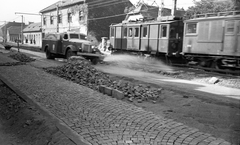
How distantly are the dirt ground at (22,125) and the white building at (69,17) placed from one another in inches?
1273

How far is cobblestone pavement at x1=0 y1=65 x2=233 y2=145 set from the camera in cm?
391

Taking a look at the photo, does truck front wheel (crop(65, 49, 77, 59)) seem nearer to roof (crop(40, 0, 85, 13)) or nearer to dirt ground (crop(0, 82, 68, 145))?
dirt ground (crop(0, 82, 68, 145))

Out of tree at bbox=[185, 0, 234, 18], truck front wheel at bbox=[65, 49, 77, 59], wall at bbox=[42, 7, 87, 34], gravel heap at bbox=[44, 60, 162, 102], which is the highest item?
tree at bbox=[185, 0, 234, 18]

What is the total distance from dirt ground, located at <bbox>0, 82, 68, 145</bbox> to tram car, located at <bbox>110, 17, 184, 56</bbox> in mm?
12559

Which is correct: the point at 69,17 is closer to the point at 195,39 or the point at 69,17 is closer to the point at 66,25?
the point at 66,25

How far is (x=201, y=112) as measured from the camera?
5.92 metres

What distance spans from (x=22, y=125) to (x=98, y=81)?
4.21 m

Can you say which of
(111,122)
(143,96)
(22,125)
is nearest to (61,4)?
(143,96)

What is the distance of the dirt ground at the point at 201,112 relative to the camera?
469cm

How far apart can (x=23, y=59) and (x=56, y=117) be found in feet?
45.1

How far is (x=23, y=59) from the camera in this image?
56.5 ft

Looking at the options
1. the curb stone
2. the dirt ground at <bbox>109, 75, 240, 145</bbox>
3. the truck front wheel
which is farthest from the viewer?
the truck front wheel

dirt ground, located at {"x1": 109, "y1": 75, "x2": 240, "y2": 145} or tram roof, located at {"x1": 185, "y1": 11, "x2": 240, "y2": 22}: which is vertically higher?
tram roof, located at {"x1": 185, "y1": 11, "x2": 240, "y2": 22}

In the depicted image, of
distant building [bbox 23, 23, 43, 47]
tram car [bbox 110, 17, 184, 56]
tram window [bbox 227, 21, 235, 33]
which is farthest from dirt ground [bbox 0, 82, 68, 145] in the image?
distant building [bbox 23, 23, 43, 47]
